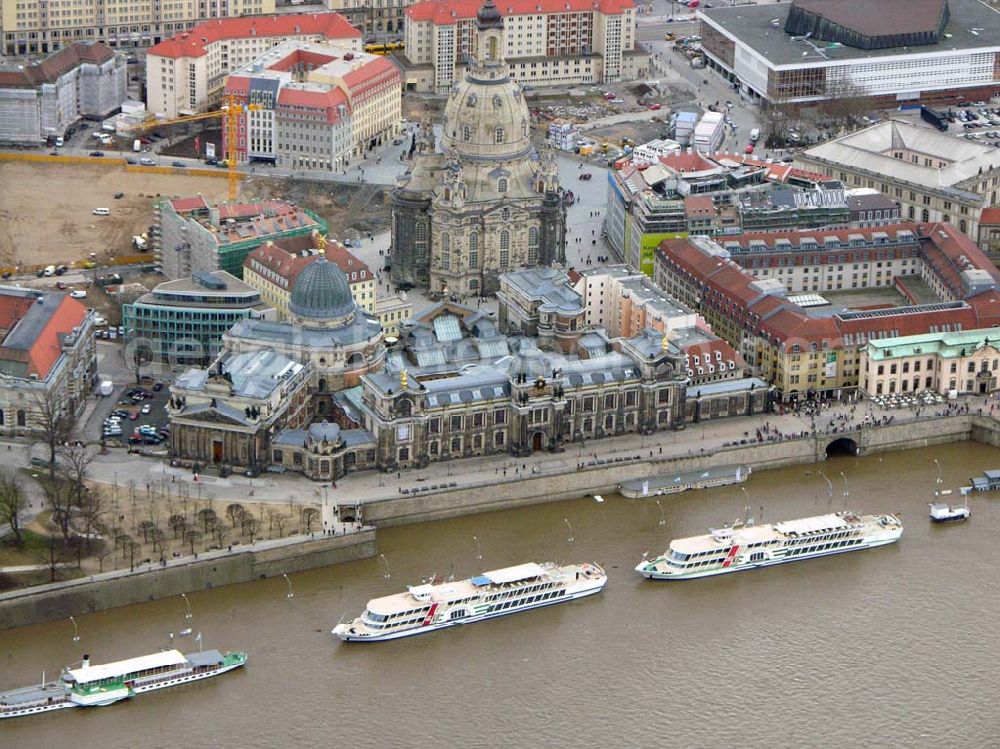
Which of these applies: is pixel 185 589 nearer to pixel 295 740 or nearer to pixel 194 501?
pixel 194 501

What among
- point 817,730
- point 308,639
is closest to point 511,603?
point 308,639

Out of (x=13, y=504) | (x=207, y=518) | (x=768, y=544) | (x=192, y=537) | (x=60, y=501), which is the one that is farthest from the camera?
(x=768, y=544)

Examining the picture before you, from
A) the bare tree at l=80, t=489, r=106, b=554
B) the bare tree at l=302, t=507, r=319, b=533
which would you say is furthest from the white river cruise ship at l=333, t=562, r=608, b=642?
the bare tree at l=80, t=489, r=106, b=554

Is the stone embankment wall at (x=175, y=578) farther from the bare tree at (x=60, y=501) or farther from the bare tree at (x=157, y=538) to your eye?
the bare tree at (x=60, y=501)

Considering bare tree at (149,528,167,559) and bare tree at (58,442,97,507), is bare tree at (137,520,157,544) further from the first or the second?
bare tree at (58,442,97,507)

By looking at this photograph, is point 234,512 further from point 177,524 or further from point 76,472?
point 76,472

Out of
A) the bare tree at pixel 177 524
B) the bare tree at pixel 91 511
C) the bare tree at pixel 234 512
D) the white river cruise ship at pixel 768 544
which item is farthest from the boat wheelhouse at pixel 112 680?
the white river cruise ship at pixel 768 544

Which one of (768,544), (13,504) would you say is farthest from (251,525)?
(768,544)
